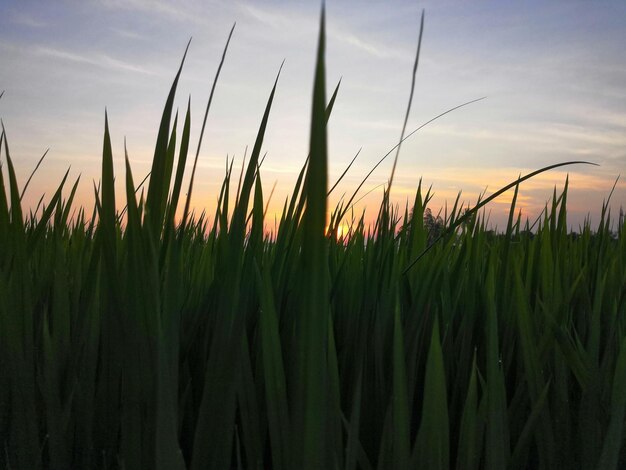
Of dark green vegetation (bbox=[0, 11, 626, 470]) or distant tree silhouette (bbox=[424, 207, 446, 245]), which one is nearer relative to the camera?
dark green vegetation (bbox=[0, 11, 626, 470])

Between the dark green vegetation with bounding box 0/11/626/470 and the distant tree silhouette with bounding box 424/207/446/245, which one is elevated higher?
the distant tree silhouette with bounding box 424/207/446/245

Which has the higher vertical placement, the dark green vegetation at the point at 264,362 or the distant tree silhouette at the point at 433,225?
the distant tree silhouette at the point at 433,225

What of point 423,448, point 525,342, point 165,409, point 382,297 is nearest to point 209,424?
point 165,409

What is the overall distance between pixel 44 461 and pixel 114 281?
0.34 m

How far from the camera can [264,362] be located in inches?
21.5

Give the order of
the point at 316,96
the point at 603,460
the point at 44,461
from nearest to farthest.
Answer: the point at 316,96
the point at 603,460
the point at 44,461

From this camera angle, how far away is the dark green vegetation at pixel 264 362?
484 mm

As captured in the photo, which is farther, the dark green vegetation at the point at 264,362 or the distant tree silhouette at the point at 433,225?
the distant tree silhouette at the point at 433,225

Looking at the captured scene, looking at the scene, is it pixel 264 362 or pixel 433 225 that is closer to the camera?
pixel 264 362

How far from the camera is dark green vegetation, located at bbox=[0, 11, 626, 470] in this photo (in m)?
0.48

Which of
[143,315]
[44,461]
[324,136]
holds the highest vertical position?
[324,136]

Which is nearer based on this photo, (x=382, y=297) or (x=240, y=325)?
(x=240, y=325)

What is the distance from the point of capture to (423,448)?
0.57 meters

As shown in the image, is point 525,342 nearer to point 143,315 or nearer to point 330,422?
point 330,422
